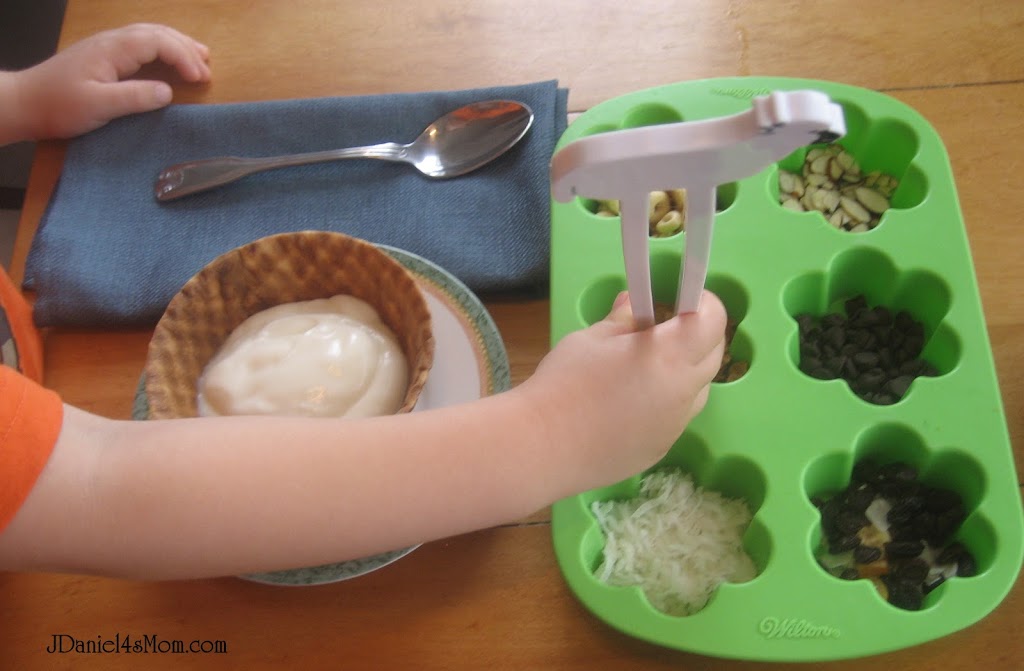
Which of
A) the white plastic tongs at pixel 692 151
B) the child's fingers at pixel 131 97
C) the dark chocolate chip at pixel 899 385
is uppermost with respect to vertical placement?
the white plastic tongs at pixel 692 151

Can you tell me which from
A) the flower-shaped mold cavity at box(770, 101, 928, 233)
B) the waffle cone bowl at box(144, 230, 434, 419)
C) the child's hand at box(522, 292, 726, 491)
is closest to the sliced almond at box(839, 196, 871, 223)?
the flower-shaped mold cavity at box(770, 101, 928, 233)

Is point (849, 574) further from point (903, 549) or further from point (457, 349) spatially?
point (457, 349)

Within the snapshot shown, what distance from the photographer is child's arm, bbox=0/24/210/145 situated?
732 mm

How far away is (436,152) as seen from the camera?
0.71 meters

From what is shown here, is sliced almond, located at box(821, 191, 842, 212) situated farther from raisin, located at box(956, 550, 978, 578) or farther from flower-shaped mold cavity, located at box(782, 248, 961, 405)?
raisin, located at box(956, 550, 978, 578)

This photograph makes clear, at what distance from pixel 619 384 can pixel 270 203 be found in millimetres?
400

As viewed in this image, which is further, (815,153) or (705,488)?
(815,153)

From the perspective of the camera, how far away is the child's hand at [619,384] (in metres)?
0.46

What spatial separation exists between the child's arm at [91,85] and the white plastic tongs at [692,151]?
62 centimetres

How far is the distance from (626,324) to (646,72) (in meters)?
0.36

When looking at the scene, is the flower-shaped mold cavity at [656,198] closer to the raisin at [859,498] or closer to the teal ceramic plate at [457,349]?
the teal ceramic plate at [457,349]

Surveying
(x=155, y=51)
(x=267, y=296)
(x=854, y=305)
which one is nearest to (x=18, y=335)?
(x=267, y=296)

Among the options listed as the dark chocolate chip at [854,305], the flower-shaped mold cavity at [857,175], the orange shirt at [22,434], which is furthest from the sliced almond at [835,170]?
the orange shirt at [22,434]

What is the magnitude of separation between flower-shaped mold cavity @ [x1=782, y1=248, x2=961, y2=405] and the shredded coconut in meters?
0.13
